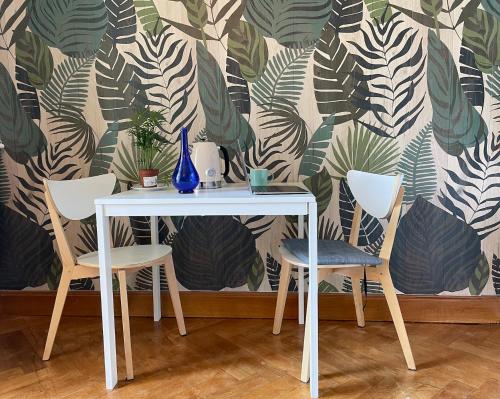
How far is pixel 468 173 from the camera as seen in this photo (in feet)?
6.47

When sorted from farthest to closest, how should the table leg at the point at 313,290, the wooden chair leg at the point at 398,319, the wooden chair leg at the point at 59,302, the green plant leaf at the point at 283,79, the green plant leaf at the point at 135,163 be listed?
the green plant leaf at the point at 135,163, the green plant leaf at the point at 283,79, the wooden chair leg at the point at 59,302, the wooden chair leg at the point at 398,319, the table leg at the point at 313,290

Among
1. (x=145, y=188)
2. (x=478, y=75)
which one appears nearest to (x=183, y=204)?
(x=145, y=188)

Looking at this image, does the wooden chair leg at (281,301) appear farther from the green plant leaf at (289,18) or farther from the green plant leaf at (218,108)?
the green plant leaf at (289,18)

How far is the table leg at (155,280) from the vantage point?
6.69 feet

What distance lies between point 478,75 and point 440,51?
0.22 m

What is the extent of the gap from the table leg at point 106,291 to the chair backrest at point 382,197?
3.45ft

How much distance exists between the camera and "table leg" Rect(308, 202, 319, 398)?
4.39 feet

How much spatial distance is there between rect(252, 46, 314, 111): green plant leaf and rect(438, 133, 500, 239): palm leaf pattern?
0.88 meters

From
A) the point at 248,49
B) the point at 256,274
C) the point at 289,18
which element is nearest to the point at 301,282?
the point at 256,274

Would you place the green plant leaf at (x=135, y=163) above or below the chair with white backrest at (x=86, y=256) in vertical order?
above

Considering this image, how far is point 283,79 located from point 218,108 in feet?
1.19

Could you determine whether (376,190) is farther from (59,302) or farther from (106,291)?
(59,302)

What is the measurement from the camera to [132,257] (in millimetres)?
1678

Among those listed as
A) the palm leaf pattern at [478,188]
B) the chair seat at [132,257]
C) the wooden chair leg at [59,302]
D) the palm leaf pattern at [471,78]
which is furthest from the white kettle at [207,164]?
the palm leaf pattern at [471,78]
